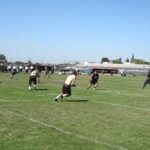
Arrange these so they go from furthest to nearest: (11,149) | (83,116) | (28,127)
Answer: (83,116)
(28,127)
(11,149)

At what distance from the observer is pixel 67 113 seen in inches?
664

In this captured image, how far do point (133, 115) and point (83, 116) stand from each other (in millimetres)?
2227

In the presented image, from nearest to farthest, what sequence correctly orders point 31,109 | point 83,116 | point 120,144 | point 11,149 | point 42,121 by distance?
point 11,149 < point 120,144 < point 42,121 < point 83,116 < point 31,109

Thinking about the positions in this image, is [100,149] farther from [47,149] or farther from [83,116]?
[83,116]

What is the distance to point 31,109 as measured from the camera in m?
17.8

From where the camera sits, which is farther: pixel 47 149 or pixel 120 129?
pixel 120 129

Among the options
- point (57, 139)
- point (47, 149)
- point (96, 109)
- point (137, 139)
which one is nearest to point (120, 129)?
point (137, 139)

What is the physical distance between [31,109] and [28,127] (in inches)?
187

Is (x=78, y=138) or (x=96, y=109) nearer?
(x=78, y=138)

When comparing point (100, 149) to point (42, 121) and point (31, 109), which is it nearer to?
point (42, 121)

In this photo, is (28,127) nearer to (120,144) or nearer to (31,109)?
(120,144)

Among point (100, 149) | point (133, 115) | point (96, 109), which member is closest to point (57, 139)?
point (100, 149)

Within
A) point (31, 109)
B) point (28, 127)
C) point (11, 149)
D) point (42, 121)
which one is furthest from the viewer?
point (31, 109)

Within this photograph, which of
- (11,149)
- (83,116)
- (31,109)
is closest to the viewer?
(11,149)
